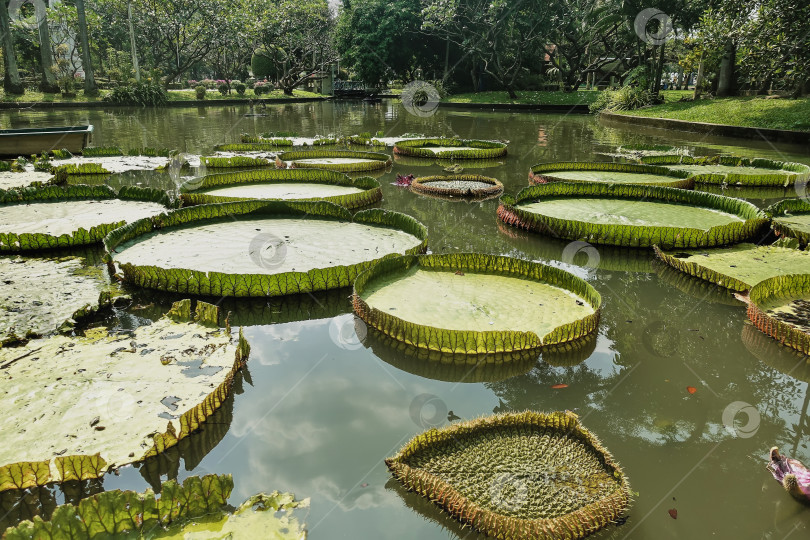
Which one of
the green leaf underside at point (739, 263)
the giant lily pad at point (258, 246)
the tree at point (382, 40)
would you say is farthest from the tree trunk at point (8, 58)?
the green leaf underside at point (739, 263)

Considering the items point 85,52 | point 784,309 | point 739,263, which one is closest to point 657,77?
point 739,263

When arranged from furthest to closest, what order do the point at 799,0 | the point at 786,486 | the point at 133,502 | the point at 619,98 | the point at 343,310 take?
the point at 619,98
the point at 799,0
the point at 343,310
the point at 786,486
the point at 133,502

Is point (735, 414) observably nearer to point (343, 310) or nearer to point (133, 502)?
point (343, 310)

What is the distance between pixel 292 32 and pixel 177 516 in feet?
134

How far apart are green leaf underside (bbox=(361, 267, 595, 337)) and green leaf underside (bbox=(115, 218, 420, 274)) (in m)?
0.69

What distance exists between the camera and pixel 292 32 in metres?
38.1

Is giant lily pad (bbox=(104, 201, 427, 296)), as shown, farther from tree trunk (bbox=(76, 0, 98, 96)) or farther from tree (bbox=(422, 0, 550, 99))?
tree trunk (bbox=(76, 0, 98, 96))

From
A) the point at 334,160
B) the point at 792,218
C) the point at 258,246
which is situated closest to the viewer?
the point at 258,246

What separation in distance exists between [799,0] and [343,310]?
48.9ft

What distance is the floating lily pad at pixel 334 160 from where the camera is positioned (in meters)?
9.92

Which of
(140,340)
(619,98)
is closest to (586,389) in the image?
A: (140,340)

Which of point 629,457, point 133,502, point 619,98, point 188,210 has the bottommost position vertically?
point 629,457

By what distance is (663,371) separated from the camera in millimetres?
3492

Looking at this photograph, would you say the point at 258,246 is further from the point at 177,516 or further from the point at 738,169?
the point at 738,169
